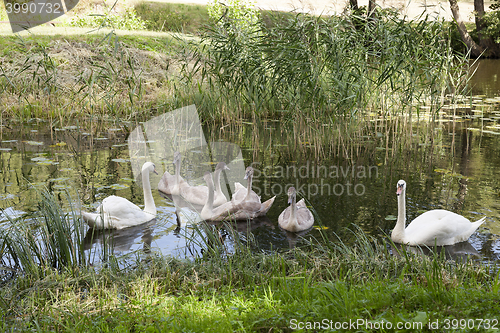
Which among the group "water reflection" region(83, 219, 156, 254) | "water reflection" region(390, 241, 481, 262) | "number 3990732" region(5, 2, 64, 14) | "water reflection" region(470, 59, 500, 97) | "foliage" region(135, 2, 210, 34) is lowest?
"water reflection" region(390, 241, 481, 262)

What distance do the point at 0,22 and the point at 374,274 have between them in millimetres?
17792

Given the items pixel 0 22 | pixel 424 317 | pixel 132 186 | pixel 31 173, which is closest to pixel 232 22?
pixel 132 186

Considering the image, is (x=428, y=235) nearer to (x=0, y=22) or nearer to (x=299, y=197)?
(x=299, y=197)

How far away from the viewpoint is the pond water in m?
5.46

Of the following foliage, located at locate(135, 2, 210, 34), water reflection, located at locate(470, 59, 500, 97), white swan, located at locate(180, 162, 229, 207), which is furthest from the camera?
foliage, located at locate(135, 2, 210, 34)

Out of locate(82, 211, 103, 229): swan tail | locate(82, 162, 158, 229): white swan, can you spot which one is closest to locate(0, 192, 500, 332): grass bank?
locate(82, 211, 103, 229): swan tail

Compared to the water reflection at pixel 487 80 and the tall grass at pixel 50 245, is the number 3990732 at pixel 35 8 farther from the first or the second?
the tall grass at pixel 50 245

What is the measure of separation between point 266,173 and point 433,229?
3271 mm

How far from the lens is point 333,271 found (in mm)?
3961

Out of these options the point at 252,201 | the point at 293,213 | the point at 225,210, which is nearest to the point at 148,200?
the point at 225,210

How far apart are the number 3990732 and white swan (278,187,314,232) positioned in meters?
18.0

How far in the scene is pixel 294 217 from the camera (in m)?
5.42

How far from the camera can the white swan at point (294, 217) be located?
5.40 m

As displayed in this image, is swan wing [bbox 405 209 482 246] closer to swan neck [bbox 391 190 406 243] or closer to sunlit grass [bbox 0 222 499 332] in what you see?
swan neck [bbox 391 190 406 243]
